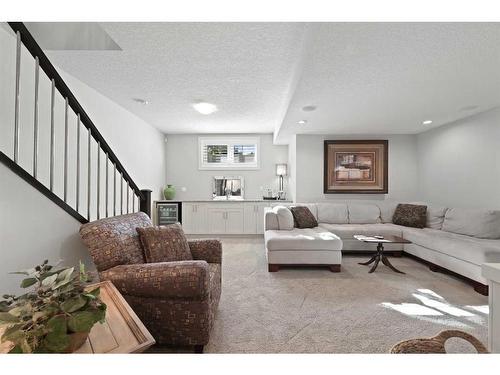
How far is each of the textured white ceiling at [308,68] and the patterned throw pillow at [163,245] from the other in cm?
165

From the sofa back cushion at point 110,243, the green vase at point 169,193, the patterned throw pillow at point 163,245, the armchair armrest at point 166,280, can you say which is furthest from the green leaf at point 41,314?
the green vase at point 169,193

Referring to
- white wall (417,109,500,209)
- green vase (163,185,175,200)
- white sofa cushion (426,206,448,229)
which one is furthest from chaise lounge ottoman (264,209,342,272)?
green vase (163,185,175,200)

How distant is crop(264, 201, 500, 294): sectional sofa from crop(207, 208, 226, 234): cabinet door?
166cm

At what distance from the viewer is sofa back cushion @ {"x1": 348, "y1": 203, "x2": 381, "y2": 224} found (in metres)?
4.62

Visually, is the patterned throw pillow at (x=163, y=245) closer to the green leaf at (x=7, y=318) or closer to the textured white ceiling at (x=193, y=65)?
the green leaf at (x=7, y=318)

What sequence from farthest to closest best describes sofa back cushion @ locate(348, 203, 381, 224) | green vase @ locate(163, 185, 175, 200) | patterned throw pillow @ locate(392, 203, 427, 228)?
1. green vase @ locate(163, 185, 175, 200)
2. sofa back cushion @ locate(348, 203, 381, 224)
3. patterned throw pillow @ locate(392, 203, 427, 228)

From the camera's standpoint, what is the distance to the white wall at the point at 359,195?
5102mm

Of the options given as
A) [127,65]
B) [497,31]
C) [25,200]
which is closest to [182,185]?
[127,65]

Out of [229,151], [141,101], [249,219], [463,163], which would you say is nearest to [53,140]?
[141,101]

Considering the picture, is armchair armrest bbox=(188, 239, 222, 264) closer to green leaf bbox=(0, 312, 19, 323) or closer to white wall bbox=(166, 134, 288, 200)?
green leaf bbox=(0, 312, 19, 323)

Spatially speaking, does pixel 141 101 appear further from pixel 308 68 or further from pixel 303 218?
pixel 303 218

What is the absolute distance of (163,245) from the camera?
6.39 ft

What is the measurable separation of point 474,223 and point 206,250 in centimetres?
370
